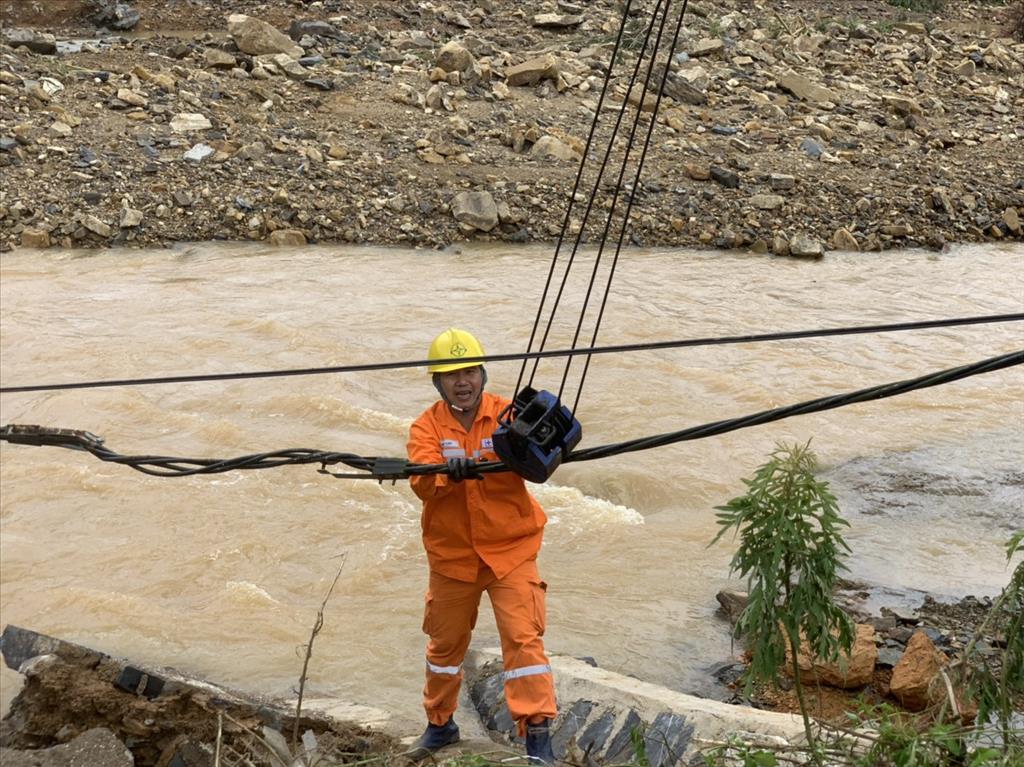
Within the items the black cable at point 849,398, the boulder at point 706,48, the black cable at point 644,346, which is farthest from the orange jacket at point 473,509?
the boulder at point 706,48

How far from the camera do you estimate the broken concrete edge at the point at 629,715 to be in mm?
4879

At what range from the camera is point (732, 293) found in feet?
43.5

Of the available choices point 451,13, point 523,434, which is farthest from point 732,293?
point 523,434

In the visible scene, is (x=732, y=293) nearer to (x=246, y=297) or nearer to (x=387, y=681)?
(x=246, y=297)

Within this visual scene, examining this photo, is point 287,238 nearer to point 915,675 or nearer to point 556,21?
point 556,21

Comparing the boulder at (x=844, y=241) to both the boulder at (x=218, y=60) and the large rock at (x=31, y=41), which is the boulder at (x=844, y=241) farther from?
the large rock at (x=31, y=41)

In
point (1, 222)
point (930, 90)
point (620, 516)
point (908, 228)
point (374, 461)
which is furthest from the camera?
point (930, 90)

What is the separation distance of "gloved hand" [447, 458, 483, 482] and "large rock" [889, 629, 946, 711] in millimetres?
2894

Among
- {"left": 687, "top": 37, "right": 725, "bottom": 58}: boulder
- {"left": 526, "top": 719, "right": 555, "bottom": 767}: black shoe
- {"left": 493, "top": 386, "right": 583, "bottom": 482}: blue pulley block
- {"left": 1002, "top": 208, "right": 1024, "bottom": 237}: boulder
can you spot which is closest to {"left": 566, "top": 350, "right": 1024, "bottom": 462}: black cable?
{"left": 493, "top": 386, "right": 583, "bottom": 482}: blue pulley block

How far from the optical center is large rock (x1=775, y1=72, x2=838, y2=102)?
18016 millimetres

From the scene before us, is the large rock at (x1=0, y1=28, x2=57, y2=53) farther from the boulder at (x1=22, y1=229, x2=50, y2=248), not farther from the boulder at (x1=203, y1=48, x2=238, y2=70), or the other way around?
→ the boulder at (x1=22, y1=229, x2=50, y2=248)

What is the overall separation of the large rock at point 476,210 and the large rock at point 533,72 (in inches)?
124

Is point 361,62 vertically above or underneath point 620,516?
above

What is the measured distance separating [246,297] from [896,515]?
6914 millimetres
